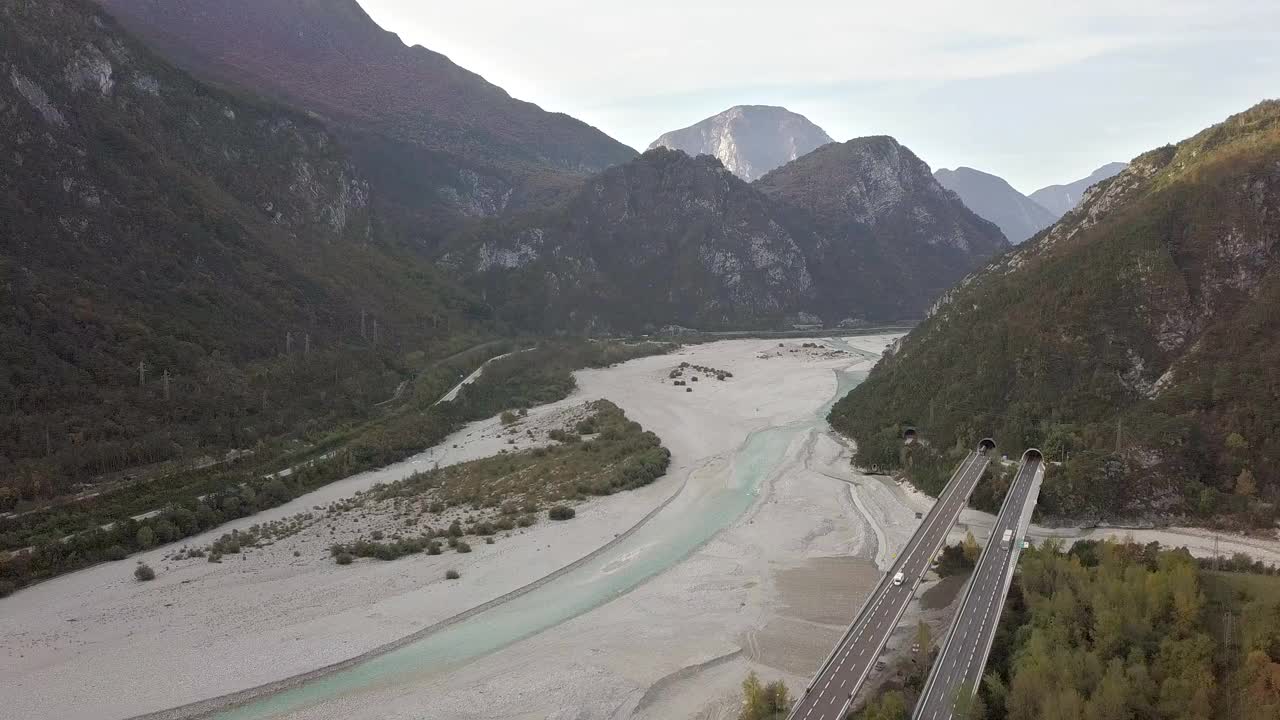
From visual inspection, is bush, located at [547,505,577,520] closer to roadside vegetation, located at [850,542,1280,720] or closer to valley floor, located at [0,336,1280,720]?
valley floor, located at [0,336,1280,720]

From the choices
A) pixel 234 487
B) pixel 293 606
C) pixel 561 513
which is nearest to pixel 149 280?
pixel 234 487

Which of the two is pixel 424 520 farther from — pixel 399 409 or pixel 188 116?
pixel 188 116

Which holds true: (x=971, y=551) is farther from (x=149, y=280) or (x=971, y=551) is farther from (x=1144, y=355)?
(x=149, y=280)

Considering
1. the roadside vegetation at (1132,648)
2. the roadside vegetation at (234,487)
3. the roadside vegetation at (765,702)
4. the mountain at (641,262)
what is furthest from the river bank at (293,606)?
the mountain at (641,262)

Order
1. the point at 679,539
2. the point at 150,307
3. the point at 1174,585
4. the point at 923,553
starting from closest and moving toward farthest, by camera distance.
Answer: the point at 1174,585, the point at 923,553, the point at 679,539, the point at 150,307

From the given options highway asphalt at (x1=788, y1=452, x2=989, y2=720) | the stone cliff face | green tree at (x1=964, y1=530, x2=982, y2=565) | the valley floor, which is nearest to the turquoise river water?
the valley floor

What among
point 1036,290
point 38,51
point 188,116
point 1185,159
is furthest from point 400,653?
point 188,116
